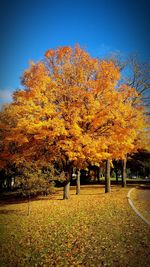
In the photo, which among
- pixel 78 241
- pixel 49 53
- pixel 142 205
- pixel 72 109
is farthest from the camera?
pixel 49 53

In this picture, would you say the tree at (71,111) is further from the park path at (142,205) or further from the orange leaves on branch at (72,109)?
the park path at (142,205)

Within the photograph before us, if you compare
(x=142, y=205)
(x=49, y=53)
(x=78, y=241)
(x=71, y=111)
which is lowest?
(x=142, y=205)

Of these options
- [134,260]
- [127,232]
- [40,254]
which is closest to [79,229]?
[127,232]

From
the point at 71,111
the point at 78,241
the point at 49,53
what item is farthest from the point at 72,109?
the point at 78,241

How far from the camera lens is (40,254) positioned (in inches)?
265

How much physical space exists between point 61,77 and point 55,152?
567 centimetres

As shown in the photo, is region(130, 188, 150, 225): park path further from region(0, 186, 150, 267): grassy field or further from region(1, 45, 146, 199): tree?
region(1, 45, 146, 199): tree

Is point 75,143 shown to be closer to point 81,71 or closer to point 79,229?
point 81,71

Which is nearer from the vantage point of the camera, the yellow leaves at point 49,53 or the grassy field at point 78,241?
the grassy field at point 78,241

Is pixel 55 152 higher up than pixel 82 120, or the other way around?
pixel 82 120

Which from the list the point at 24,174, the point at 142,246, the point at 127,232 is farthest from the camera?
the point at 24,174

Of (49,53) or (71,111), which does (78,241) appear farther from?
(49,53)

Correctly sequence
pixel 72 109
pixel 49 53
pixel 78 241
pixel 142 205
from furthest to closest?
pixel 49 53 < pixel 72 109 < pixel 142 205 < pixel 78 241

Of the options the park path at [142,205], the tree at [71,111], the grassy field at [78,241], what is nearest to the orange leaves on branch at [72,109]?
the tree at [71,111]
